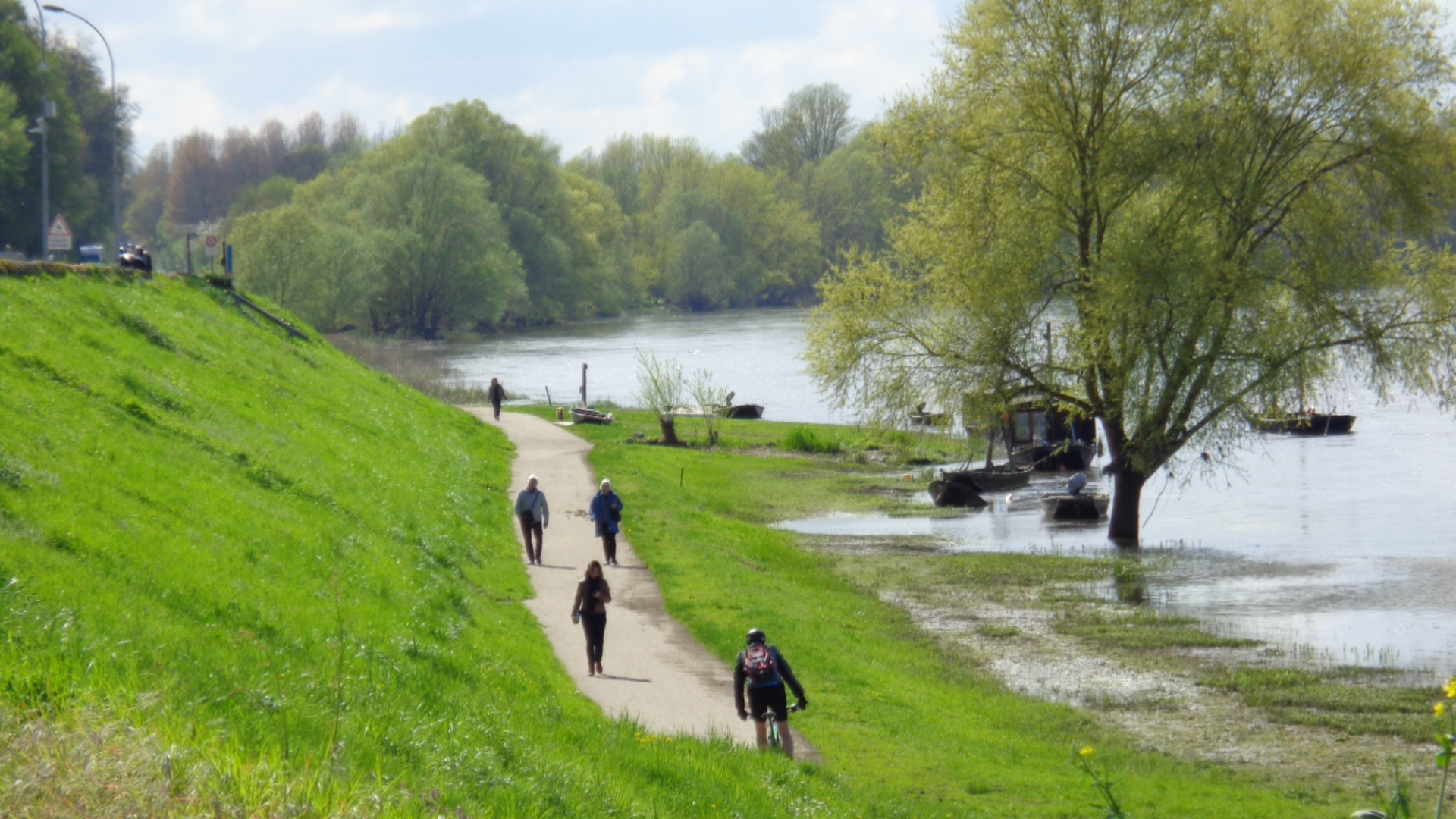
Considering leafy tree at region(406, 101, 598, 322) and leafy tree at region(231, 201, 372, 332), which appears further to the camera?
leafy tree at region(406, 101, 598, 322)

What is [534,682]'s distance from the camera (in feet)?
42.8

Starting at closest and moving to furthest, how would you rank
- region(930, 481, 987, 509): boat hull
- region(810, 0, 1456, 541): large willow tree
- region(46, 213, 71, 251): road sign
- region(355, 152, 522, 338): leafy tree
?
1. region(810, 0, 1456, 541): large willow tree
2. region(46, 213, 71, 251): road sign
3. region(930, 481, 987, 509): boat hull
4. region(355, 152, 522, 338): leafy tree

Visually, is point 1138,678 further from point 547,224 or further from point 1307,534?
point 547,224

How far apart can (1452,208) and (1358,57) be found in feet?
13.9

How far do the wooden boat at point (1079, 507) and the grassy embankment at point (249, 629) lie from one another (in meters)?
17.4

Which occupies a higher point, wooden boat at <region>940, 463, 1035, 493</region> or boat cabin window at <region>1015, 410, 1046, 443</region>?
boat cabin window at <region>1015, 410, 1046, 443</region>

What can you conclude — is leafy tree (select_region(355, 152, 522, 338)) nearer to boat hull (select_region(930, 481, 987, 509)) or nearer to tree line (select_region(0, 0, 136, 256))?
tree line (select_region(0, 0, 136, 256))

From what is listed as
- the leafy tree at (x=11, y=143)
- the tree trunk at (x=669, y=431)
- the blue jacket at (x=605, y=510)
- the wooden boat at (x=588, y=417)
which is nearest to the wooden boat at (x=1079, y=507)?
the tree trunk at (x=669, y=431)

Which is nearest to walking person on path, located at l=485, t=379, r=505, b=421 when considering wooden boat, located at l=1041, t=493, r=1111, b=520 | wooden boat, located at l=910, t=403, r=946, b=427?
wooden boat, located at l=910, t=403, r=946, b=427

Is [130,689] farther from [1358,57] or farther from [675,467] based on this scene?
[675,467]

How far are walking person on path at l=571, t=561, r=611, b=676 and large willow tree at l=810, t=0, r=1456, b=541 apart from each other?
1608 cm

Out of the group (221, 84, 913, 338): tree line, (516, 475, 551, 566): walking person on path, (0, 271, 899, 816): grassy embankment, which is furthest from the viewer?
(221, 84, 913, 338): tree line

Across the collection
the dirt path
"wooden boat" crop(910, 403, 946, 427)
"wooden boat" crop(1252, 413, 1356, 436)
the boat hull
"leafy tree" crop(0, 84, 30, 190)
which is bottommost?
the dirt path

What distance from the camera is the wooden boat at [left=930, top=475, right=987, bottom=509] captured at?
37.7m
